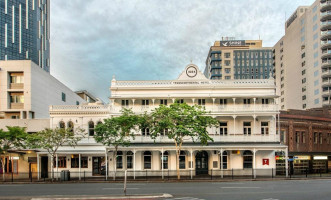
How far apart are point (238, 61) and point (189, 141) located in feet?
303

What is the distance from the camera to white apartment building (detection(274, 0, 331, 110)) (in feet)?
244

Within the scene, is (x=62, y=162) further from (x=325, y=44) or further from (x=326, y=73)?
(x=325, y=44)

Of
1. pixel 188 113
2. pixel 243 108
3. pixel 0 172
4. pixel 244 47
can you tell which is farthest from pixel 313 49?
pixel 0 172

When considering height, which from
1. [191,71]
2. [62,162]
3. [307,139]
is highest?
[191,71]

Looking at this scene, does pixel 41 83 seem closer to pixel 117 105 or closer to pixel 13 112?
pixel 13 112

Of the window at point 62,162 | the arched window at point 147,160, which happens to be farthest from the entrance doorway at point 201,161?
the window at point 62,162

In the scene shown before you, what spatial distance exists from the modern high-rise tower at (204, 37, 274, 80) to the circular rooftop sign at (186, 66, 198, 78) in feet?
278

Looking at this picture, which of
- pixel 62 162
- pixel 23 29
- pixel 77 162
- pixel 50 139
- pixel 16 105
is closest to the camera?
pixel 50 139

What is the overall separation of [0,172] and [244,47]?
106728mm

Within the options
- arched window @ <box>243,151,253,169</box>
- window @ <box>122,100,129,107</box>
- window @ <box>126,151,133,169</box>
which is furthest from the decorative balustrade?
window @ <box>126,151,133,169</box>

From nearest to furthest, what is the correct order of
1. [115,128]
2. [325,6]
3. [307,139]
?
[115,128]
[307,139]
[325,6]

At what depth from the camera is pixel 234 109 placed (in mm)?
35688

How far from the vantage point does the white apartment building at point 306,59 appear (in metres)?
74.4

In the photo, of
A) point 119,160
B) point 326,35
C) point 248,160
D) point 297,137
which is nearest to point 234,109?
point 248,160
